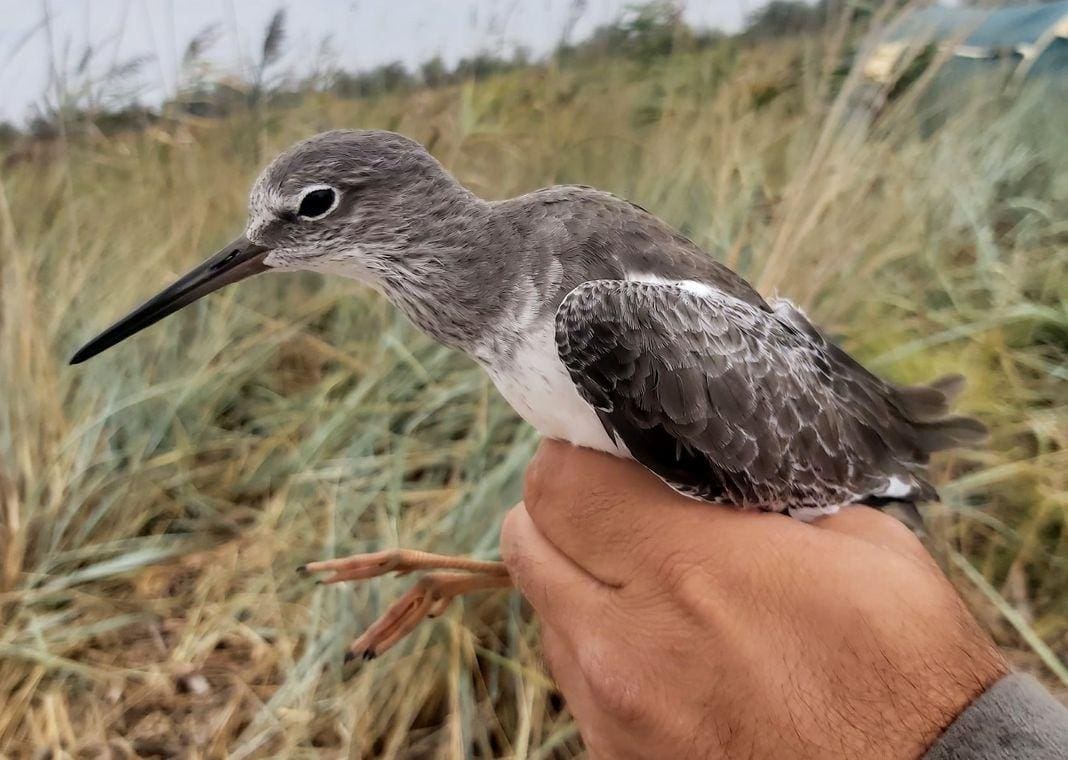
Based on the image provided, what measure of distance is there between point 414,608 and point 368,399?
126 centimetres

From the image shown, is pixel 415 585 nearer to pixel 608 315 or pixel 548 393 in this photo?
pixel 548 393

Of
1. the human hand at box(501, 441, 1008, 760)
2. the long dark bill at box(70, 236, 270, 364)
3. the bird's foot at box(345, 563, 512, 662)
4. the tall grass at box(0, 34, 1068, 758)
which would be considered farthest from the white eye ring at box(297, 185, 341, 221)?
the tall grass at box(0, 34, 1068, 758)

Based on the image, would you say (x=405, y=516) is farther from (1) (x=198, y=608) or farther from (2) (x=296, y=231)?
(2) (x=296, y=231)

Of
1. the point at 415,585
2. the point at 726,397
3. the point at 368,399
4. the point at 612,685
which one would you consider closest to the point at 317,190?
the point at 726,397

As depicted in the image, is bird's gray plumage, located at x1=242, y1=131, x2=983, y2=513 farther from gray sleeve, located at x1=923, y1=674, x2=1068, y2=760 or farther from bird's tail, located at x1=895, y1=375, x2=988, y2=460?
gray sleeve, located at x1=923, y1=674, x2=1068, y2=760

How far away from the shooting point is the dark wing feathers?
150 cm

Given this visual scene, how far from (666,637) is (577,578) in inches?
11.4

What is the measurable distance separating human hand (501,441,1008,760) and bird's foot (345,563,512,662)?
0.53 m

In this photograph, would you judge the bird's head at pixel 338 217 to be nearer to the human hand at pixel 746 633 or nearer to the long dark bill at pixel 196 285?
the long dark bill at pixel 196 285

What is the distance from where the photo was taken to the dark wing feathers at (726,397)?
1497 millimetres

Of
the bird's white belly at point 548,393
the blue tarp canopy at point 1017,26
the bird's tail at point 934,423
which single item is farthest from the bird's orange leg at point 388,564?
the blue tarp canopy at point 1017,26

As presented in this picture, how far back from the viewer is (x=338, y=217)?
175 centimetres

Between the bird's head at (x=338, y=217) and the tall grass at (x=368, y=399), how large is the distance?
3.52ft

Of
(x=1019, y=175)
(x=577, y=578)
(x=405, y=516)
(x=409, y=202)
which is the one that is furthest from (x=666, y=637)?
(x=1019, y=175)
